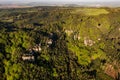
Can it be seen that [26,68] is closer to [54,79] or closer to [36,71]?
[36,71]

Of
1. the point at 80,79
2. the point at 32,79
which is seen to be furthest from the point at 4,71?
the point at 80,79

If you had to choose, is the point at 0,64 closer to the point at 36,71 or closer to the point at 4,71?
the point at 4,71

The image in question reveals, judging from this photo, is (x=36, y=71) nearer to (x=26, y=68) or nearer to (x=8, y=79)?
(x=26, y=68)

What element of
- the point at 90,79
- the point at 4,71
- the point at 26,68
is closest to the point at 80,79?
the point at 90,79

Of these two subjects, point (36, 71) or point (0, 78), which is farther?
point (36, 71)

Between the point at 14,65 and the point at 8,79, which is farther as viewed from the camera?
the point at 14,65

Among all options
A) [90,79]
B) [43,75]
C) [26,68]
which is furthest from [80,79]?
[26,68]
